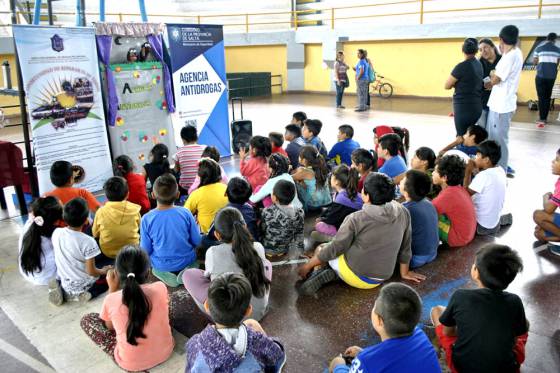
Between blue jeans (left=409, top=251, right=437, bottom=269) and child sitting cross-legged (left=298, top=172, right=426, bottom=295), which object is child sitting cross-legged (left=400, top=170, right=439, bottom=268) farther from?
child sitting cross-legged (left=298, top=172, right=426, bottom=295)

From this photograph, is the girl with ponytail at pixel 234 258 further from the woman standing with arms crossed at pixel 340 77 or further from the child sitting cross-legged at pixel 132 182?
the woman standing with arms crossed at pixel 340 77

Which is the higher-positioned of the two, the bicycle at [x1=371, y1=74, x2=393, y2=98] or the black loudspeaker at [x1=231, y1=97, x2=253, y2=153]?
the bicycle at [x1=371, y1=74, x2=393, y2=98]

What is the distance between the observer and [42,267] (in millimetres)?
3518

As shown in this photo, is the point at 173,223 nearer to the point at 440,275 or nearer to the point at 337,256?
the point at 337,256

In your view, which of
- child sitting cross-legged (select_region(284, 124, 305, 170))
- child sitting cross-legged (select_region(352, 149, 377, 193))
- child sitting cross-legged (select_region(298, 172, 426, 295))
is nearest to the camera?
child sitting cross-legged (select_region(298, 172, 426, 295))

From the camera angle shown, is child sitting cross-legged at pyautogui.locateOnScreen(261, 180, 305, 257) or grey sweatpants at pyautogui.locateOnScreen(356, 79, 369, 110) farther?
grey sweatpants at pyautogui.locateOnScreen(356, 79, 369, 110)

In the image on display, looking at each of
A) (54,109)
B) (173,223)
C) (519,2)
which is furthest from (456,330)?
(519,2)

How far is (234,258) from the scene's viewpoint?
9.70 feet

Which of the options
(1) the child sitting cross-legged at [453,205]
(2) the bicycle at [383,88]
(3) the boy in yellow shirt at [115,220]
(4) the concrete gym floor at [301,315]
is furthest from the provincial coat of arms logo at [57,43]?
(2) the bicycle at [383,88]

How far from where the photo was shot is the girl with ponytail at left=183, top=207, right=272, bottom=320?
115 inches

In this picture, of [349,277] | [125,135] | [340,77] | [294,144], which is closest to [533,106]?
→ [340,77]

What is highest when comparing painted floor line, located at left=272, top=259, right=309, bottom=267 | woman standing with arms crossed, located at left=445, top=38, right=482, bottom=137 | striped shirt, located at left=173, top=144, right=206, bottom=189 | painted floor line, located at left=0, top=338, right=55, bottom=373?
woman standing with arms crossed, located at left=445, top=38, right=482, bottom=137

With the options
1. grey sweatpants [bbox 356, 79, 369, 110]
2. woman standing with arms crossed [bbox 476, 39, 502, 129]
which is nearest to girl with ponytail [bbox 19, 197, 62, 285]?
woman standing with arms crossed [bbox 476, 39, 502, 129]

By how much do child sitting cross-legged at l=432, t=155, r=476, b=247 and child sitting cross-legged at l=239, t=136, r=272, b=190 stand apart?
5.81 feet
